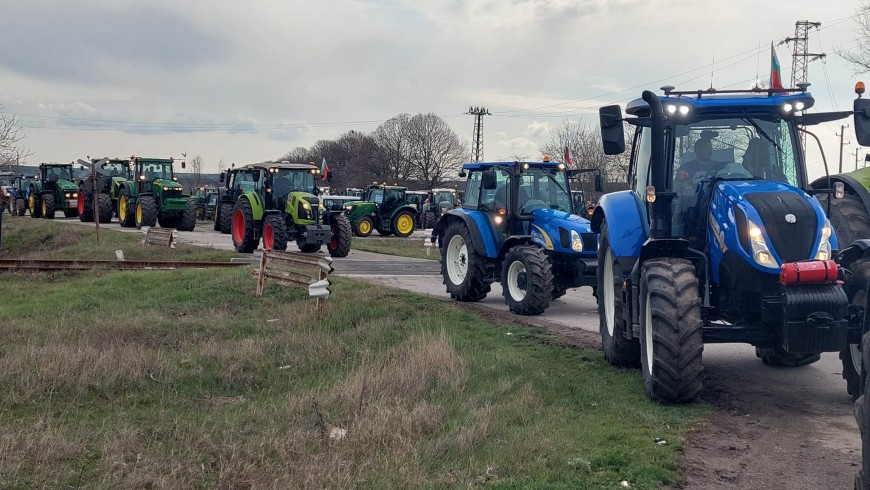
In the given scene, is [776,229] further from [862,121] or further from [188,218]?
[188,218]

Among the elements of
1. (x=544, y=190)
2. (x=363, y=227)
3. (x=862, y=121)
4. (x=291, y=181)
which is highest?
(x=862, y=121)

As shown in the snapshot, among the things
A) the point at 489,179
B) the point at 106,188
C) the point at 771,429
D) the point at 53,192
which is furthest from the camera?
the point at 53,192

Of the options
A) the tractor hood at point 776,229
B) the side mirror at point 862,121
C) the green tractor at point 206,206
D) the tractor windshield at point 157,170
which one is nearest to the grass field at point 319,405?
the tractor hood at point 776,229

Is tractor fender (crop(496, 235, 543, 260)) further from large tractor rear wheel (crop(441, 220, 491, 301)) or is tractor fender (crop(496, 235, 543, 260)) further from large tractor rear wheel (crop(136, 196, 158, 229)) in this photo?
large tractor rear wheel (crop(136, 196, 158, 229))

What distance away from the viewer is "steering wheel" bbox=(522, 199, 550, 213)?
46.8 ft

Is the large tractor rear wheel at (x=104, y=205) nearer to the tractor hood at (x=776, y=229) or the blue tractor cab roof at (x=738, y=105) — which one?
the blue tractor cab roof at (x=738, y=105)

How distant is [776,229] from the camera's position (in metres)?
7.03

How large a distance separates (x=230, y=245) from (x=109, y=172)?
13.0 metres

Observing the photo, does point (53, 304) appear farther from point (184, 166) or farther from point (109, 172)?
point (109, 172)

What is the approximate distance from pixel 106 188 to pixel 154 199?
515 centimetres

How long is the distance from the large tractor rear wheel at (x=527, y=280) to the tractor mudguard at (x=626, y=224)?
12.4ft

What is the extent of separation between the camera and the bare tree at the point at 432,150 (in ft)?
268

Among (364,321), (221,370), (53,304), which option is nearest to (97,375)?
(221,370)

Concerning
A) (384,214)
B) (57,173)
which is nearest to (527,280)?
(384,214)
